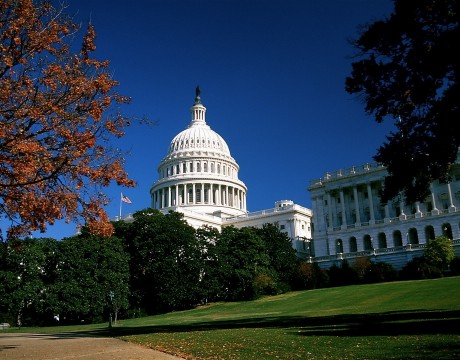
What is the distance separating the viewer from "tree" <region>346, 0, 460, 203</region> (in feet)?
73.4

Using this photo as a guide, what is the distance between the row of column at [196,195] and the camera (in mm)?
131000

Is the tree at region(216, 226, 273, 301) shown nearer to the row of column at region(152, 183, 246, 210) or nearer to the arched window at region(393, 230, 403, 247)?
the arched window at region(393, 230, 403, 247)

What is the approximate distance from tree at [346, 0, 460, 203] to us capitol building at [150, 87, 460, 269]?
33452mm

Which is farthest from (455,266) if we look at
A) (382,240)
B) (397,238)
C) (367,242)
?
(367,242)

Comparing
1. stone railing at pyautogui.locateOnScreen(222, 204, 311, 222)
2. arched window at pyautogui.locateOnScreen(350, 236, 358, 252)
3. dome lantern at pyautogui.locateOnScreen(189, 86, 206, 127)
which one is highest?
dome lantern at pyautogui.locateOnScreen(189, 86, 206, 127)

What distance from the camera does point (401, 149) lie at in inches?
989

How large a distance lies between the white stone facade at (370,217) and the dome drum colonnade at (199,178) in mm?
37248

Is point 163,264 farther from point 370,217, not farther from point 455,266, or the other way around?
point 370,217

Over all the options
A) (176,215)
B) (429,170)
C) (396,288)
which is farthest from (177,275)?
(429,170)

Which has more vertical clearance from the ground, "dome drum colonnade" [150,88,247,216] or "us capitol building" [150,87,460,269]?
"dome drum colonnade" [150,88,247,216]

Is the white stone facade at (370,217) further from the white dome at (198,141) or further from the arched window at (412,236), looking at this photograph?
the white dome at (198,141)

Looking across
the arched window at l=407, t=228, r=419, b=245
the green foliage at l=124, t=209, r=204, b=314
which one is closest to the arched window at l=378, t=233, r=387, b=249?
the arched window at l=407, t=228, r=419, b=245

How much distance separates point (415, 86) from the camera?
2408 cm

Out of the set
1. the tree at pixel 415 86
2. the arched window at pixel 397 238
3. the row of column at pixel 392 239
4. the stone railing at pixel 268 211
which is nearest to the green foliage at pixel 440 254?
the row of column at pixel 392 239
